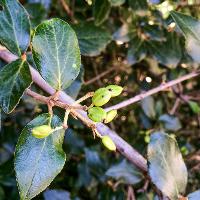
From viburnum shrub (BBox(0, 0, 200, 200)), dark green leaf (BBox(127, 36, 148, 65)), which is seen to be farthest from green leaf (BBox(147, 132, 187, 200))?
dark green leaf (BBox(127, 36, 148, 65))

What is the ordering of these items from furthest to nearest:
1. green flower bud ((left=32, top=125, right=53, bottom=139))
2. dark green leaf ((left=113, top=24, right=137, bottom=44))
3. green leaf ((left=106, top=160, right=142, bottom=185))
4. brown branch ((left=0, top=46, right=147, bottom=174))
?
dark green leaf ((left=113, top=24, right=137, bottom=44)), green leaf ((left=106, top=160, right=142, bottom=185)), brown branch ((left=0, top=46, right=147, bottom=174)), green flower bud ((left=32, top=125, right=53, bottom=139))

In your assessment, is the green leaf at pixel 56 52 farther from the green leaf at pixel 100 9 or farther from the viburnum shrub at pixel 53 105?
the green leaf at pixel 100 9

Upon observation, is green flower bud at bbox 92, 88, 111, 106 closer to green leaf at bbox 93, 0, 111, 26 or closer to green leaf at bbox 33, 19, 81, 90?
green leaf at bbox 33, 19, 81, 90

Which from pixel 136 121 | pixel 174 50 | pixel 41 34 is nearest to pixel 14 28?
pixel 41 34

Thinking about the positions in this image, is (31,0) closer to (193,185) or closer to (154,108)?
(154,108)

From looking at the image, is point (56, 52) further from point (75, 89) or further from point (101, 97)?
point (75, 89)

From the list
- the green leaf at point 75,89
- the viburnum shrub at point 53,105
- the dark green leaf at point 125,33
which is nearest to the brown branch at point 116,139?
the viburnum shrub at point 53,105
